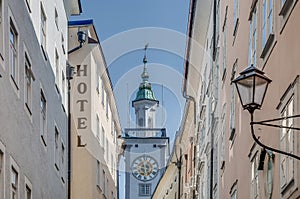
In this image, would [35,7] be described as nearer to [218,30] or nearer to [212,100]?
[218,30]

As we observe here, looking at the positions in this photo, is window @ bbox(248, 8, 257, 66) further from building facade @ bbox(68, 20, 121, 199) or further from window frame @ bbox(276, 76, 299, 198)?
building facade @ bbox(68, 20, 121, 199)

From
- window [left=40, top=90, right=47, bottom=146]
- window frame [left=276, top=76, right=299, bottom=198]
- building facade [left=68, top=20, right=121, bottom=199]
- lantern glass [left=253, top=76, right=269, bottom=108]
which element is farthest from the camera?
building facade [left=68, top=20, right=121, bottom=199]

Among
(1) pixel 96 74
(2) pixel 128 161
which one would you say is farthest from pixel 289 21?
(2) pixel 128 161

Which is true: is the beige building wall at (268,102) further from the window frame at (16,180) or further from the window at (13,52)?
the window at (13,52)

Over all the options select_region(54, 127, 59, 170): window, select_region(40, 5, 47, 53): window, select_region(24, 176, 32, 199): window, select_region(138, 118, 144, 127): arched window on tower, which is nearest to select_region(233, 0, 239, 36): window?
select_region(40, 5, 47, 53): window

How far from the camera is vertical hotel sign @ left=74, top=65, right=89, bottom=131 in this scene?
3234 cm

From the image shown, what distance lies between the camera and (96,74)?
34938 millimetres

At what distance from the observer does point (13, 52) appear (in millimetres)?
15578

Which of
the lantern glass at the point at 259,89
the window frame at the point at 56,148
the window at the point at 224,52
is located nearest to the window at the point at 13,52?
the window at the point at 224,52

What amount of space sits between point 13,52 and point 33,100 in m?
2.88

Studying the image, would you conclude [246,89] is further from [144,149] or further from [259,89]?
[144,149]

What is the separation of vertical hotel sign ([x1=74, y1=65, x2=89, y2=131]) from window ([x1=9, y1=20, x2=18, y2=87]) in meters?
16.3

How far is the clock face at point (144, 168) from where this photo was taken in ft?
277

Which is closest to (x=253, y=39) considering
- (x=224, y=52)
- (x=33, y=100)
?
(x=33, y=100)
